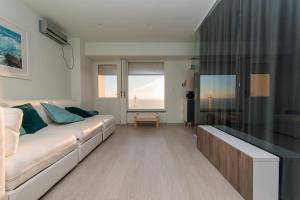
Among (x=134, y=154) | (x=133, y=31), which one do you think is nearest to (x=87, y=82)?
(x=133, y=31)

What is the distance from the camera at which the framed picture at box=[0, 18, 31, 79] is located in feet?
8.67

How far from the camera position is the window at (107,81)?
616 centimetres

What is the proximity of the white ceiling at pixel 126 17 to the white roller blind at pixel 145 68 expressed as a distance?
4.68 feet

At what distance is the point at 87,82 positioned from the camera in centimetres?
550

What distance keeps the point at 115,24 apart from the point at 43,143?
2961 millimetres

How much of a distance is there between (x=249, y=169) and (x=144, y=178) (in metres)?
1.12

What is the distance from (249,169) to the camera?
1585 millimetres

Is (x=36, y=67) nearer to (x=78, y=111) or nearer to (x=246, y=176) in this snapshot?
(x=78, y=111)

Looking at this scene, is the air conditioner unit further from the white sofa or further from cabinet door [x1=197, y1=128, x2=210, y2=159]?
cabinet door [x1=197, y1=128, x2=210, y2=159]

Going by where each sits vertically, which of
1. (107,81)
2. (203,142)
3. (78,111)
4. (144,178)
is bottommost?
(144,178)

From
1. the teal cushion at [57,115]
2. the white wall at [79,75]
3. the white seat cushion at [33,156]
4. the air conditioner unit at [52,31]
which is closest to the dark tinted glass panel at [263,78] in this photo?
the white seat cushion at [33,156]

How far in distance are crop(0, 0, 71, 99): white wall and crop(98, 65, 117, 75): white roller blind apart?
58.1 inches

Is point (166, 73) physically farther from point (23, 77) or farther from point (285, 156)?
point (285, 156)

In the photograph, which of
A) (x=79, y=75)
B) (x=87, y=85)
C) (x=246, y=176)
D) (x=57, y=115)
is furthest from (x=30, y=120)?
(x=87, y=85)
